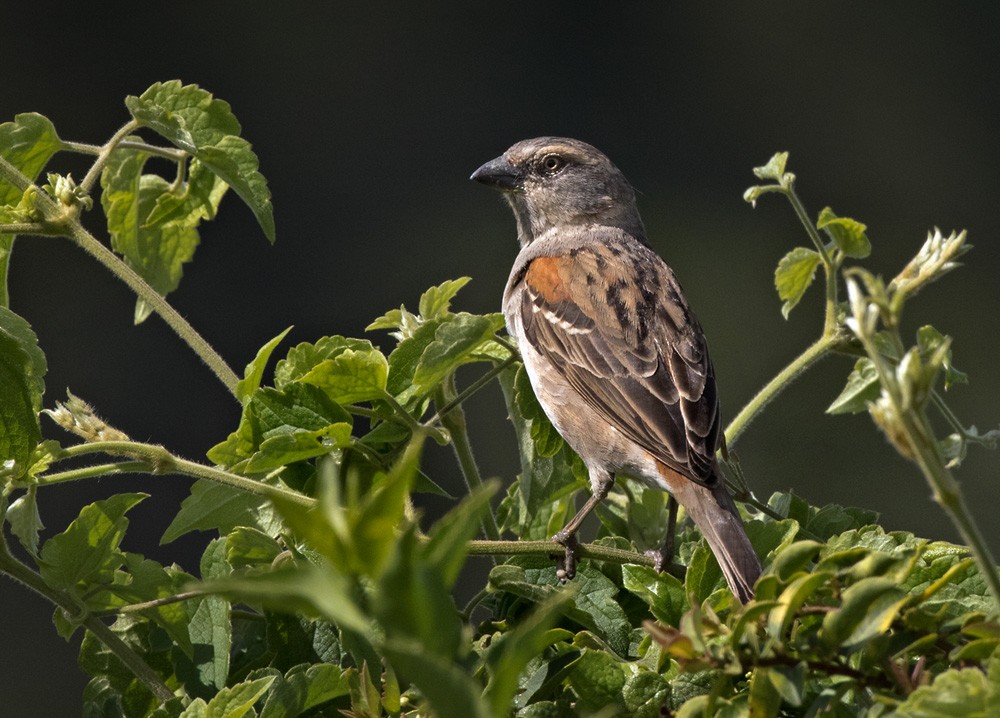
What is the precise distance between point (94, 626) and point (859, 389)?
4.19 feet

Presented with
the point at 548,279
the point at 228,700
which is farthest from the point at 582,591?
the point at 548,279

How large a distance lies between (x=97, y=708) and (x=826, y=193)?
949 cm

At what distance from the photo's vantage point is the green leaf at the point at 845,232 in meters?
2.13

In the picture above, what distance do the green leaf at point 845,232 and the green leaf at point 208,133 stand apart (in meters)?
0.93

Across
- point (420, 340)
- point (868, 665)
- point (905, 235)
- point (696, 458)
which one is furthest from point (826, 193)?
point (868, 665)

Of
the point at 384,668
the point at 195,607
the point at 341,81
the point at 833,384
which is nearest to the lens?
the point at 384,668

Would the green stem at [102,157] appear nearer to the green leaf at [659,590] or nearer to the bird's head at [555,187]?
the green leaf at [659,590]

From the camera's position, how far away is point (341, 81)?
1158 centimetres

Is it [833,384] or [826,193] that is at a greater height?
[826,193]

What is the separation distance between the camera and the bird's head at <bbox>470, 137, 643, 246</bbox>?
4.61 metres

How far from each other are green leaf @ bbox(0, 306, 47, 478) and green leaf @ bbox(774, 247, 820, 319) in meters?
1.20

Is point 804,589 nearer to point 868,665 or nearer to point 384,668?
point 868,665

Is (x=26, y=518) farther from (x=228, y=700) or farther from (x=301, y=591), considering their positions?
(x=301, y=591)

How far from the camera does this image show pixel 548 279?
12.5ft
